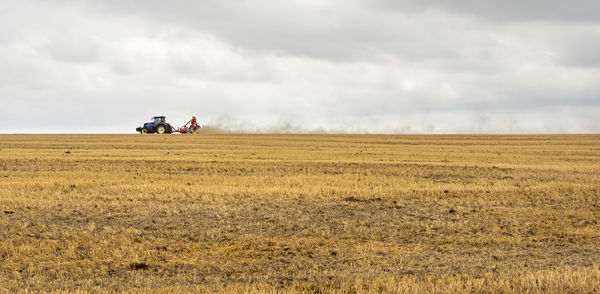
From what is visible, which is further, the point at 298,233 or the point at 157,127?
the point at 157,127

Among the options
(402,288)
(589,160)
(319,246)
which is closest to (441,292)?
(402,288)

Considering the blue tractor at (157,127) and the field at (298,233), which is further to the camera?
the blue tractor at (157,127)

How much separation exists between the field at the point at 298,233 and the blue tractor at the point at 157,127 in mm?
47756

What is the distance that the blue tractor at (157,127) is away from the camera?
74.2 meters

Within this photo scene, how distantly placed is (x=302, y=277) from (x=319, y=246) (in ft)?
8.65

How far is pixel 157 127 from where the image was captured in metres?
74.8

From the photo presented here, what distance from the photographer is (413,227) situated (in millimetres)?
15023

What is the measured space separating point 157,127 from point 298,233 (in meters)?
63.2

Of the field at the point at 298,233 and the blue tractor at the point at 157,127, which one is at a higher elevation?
the blue tractor at the point at 157,127

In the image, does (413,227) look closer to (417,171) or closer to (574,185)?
(574,185)

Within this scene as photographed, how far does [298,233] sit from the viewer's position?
555 inches

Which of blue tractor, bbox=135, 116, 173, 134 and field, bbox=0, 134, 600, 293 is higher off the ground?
blue tractor, bbox=135, 116, 173, 134

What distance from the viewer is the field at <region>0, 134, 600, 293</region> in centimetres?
996

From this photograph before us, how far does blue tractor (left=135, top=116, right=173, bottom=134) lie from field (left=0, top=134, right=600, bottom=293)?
47756 millimetres
